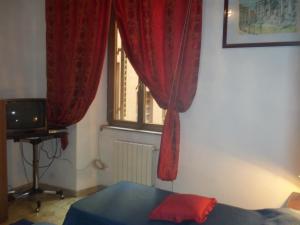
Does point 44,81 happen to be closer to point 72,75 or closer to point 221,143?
point 72,75

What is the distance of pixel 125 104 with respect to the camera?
3.84m

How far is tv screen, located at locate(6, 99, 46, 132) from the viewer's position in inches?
130

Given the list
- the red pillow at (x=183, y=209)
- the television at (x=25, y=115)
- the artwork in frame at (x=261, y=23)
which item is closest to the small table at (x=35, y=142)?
the television at (x=25, y=115)

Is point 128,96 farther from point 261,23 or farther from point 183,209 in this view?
point 183,209

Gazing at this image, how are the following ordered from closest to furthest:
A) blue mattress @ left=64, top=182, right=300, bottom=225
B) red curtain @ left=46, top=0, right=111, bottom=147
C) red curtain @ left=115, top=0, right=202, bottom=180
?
1. blue mattress @ left=64, top=182, right=300, bottom=225
2. red curtain @ left=115, top=0, right=202, bottom=180
3. red curtain @ left=46, top=0, right=111, bottom=147

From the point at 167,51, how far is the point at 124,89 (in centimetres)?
94

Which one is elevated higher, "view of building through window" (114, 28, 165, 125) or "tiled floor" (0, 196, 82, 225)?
"view of building through window" (114, 28, 165, 125)

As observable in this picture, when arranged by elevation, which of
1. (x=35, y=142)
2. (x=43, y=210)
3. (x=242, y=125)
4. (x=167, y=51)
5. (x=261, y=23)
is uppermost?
(x=261, y=23)

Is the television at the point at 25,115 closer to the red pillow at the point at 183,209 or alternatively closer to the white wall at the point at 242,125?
the white wall at the point at 242,125

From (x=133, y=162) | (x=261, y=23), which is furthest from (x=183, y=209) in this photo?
(x=261, y=23)

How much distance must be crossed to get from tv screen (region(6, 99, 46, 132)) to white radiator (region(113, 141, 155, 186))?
85 centimetres

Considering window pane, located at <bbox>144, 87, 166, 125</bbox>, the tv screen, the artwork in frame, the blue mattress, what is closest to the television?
the tv screen

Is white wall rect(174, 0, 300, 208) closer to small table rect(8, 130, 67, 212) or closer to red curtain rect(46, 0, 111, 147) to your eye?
red curtain rect(46, 0, 111, 147)

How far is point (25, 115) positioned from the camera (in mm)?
3387
